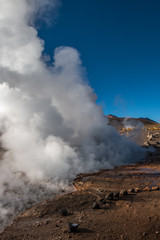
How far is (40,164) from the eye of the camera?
34.5ft

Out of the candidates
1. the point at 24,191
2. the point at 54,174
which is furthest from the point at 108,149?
the point at 24,191

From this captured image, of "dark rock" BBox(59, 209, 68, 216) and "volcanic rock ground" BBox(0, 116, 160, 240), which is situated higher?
"dark rock" BBox(59, 209, 68, 216)

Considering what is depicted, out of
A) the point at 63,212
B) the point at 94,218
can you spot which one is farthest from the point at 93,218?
the point at 63,212

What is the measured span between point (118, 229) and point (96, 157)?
9.14 m

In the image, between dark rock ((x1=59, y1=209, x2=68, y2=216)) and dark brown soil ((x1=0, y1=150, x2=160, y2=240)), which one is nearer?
dark brown soil ((x1=0, y1=150, x2=160, y2=240))

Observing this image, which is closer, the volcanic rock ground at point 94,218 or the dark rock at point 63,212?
the volcanic rock ground at point 94,218

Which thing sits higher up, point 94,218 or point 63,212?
point 63,212

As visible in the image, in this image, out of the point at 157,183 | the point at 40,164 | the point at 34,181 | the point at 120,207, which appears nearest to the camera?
the point at 120,207

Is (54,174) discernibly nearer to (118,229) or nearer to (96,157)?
(96,157)

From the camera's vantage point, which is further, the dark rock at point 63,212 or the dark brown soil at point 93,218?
the dark rock at point 63,212

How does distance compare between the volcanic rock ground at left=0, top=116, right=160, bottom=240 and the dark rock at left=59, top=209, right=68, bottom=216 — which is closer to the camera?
the volcanic rock ground at left=0, top=116, right=160, bottom=240

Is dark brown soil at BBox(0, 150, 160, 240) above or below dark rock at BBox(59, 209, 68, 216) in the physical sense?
below

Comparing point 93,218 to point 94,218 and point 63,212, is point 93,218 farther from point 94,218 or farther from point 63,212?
point 63,212

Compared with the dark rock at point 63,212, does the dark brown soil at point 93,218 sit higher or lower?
lower
